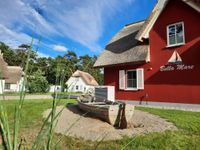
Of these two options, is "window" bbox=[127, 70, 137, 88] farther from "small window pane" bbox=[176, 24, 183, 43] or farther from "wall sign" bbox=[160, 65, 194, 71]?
"small window pane" bbox=[176, 24, 183, 43]

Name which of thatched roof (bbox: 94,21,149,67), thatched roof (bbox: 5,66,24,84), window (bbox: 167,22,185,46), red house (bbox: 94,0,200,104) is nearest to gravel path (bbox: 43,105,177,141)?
red house (bbox: 94,0,200,104)

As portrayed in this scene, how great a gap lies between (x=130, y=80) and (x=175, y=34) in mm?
4595

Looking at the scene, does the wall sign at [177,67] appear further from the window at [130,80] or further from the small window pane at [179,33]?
the window at [130,80]

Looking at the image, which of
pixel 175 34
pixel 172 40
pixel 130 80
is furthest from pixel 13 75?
pixel 175 34

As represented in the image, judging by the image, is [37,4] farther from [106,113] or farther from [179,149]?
[106,113]

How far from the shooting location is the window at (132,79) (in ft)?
47.0

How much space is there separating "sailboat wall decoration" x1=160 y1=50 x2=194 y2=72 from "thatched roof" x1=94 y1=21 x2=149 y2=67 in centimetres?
145

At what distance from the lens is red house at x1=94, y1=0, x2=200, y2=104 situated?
11297mm

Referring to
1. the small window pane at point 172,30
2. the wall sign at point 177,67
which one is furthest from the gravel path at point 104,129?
the small window pane at point 172,30

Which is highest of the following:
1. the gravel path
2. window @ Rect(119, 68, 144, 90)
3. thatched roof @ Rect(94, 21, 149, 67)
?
thatched roof @ Rect(94, 21, 149, 67)

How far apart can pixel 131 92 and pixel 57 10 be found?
13292 mm

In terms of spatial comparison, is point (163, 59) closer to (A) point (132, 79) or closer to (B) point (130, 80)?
(A) point (132, 79)

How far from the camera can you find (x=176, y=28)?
12258mm

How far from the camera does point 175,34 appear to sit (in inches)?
481
